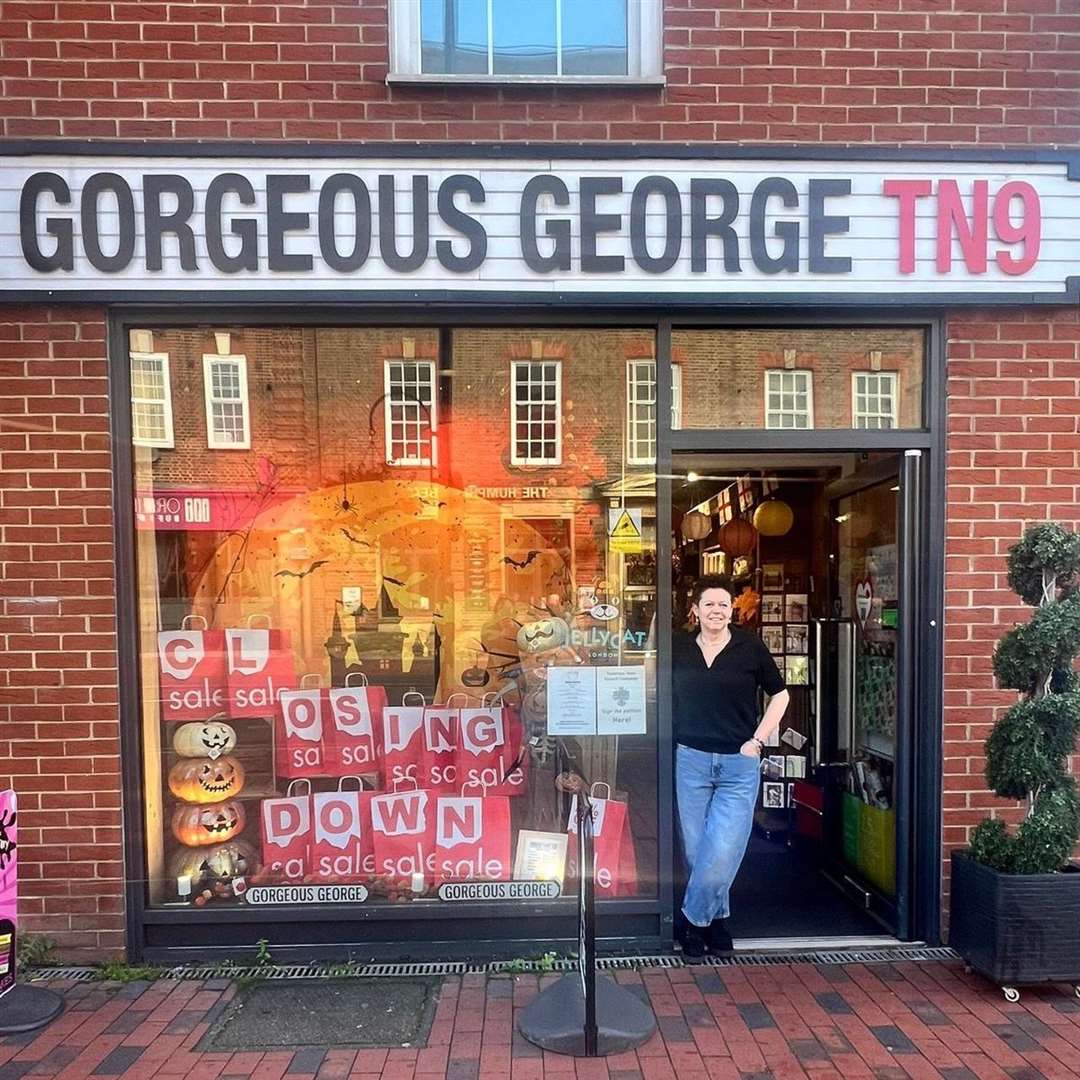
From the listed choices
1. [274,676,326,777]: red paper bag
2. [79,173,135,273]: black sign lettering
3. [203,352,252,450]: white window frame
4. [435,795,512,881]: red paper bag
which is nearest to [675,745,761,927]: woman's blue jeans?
[435,795,512,881]: red paper bag

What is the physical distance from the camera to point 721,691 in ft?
13.5

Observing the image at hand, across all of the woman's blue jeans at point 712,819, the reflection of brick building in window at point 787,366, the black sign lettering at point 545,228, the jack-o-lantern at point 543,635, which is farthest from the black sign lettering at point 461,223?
the woman's blue jeans at point 712,819

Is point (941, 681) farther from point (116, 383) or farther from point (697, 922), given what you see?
point (116, 383)

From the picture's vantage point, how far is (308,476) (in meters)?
4.47

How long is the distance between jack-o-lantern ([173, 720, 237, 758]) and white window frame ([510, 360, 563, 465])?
2124 mm

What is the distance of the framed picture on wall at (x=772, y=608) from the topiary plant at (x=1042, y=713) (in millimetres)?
2128

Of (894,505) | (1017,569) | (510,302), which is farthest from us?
(894,505)

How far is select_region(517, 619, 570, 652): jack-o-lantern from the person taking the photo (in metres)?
4.53

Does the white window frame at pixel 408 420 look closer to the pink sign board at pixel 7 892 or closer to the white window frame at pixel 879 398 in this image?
the white window frame at pixel 879 398

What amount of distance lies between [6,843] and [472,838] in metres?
2.16

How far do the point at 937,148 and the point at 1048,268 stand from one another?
80cm

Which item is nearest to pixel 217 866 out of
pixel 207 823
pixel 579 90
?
pixel 207 823

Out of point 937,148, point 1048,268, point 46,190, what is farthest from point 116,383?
point 1048,268

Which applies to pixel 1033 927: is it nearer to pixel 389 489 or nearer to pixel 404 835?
pixel 404 835
